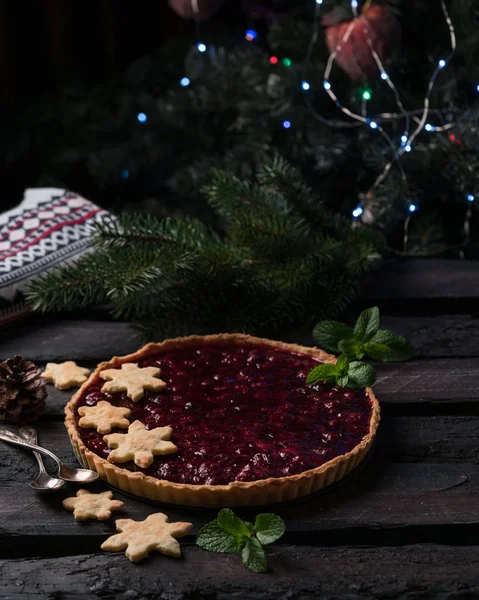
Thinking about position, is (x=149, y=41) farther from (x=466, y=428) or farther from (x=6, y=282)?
(x=466, y=428)

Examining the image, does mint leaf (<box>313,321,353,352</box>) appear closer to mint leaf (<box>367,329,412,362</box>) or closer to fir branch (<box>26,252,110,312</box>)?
mint leaf (<box>367,329,412,362</box>)

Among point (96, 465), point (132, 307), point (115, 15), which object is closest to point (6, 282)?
point (132, 307)

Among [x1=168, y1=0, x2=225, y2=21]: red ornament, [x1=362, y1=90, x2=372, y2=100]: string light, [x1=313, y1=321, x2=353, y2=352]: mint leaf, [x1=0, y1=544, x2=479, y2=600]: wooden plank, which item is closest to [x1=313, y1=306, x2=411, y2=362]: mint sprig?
[x1=313, y1=321, x2=353, y2=352]: mint leaf

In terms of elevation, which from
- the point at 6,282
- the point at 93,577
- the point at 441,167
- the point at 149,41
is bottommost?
the point at 93,577

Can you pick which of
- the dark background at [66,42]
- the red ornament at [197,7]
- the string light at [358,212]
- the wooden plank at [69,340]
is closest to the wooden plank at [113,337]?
the wooden plank at [69,340]

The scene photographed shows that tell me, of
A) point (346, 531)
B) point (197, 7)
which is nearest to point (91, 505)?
point (346, 531)

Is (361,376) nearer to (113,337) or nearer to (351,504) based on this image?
(351,504)
